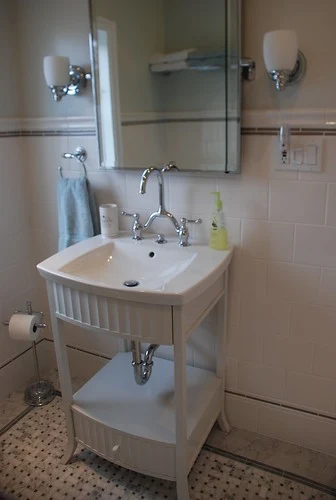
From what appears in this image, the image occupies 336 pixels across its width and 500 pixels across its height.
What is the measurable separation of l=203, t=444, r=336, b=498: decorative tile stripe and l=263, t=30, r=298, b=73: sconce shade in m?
1.41

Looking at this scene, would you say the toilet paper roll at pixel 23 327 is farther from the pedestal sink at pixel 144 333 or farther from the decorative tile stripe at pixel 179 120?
the decorative tile stripe at pixel 179 120

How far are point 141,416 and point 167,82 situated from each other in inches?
48.1

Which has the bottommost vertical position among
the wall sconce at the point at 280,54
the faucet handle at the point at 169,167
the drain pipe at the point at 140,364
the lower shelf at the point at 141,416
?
the lower shelf at the point at 141,416

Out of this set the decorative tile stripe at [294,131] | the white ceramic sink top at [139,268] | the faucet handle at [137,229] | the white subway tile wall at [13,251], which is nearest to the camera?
the white ceramic sink top at [139,268]

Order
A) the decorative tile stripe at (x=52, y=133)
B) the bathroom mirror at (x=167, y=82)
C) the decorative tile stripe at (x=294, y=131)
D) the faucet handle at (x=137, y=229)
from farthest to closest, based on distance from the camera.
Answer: the decorative tile stripe at (x=52, y=133) → the faucet handle at (x=137, y=229) → the bathroom mirror at (x=167, y=82) → the decorative tile stripe at (x=294, y=131)

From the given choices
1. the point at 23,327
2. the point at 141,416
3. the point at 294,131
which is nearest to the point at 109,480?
the point at 141,416

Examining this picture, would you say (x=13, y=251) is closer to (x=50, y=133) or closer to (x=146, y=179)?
(x=50, y=133)

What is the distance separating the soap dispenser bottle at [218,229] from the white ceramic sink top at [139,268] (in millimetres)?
28

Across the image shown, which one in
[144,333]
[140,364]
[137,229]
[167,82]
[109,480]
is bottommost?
[109,480]

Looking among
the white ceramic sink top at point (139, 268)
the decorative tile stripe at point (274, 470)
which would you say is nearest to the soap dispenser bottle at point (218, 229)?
the white ceramic sink top at point (139, 268)

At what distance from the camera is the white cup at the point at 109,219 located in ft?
5.72

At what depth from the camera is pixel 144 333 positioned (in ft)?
4.31

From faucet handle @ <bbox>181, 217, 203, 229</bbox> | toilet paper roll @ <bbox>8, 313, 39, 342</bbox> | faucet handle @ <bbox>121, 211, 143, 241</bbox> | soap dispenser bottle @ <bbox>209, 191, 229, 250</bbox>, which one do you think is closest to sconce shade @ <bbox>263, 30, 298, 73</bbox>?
soap dispenser bottle @ <bbox>209, 191, 229, 250</bbox>

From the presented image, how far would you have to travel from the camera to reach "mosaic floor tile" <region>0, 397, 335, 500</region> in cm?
155
